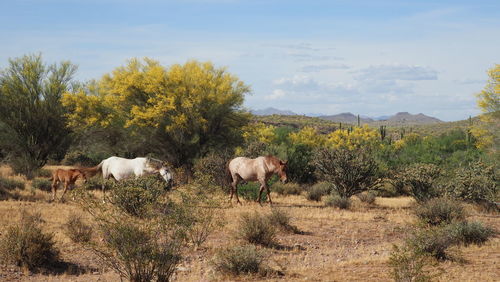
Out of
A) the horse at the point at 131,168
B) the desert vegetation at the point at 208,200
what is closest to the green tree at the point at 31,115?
the desert vegetation at the point at 208,200

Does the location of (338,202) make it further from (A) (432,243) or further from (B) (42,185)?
(B) (42,185)

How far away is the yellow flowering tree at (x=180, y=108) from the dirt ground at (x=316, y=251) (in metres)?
11.5

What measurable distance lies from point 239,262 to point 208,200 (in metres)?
2.43

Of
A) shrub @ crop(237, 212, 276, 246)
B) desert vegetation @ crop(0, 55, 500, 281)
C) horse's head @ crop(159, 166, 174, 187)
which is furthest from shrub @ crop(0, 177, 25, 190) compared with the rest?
shrub @ crop(237, 212, 276, 246)

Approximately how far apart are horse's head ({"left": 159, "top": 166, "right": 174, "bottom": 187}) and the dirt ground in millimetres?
2174

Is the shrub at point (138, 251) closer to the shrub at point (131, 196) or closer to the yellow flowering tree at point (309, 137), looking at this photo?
the shrub at point (131, 196)

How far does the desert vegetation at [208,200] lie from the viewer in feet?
29.8

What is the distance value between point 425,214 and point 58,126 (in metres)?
22.9

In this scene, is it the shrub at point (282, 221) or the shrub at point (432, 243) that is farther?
the shrub at point (282, 221)

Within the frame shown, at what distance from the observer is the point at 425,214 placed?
14.8 m

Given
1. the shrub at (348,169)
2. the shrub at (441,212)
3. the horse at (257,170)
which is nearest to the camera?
the shrub at (441,212)

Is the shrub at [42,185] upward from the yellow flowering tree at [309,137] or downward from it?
downward

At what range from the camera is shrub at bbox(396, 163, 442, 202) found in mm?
18781

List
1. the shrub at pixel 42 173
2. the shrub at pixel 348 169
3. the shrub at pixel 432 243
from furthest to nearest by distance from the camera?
the shrub at pixel 42 173, the shrub at pixel 348 169, the shrub at pixel 432 243
